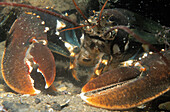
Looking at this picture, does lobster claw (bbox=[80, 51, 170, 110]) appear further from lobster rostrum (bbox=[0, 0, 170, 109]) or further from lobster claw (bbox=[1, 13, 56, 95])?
lobster claw (bbox=[1, 13, 56, 95])

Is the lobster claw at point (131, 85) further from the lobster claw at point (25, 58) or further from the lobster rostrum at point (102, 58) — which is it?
the lobster claw at point (25, 58)

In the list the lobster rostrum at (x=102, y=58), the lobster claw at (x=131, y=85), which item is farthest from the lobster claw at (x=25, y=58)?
the lobster claw at (x=131, y=85)

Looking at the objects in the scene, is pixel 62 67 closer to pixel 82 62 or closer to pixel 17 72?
pixel 82 62

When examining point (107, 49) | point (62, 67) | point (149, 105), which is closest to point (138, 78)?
point (149, 105)

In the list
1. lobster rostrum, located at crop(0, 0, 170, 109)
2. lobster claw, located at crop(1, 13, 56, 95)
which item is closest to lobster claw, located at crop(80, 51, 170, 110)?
lobster rostrum, located at crop(0, 0, 170, 109)

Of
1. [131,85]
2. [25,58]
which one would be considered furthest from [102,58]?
[25,58]

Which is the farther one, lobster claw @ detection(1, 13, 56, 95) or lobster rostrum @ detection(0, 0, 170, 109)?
Answer: lobster claw @ detection(1, 13, 56, 95)

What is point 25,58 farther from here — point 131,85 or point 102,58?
point 131,85
